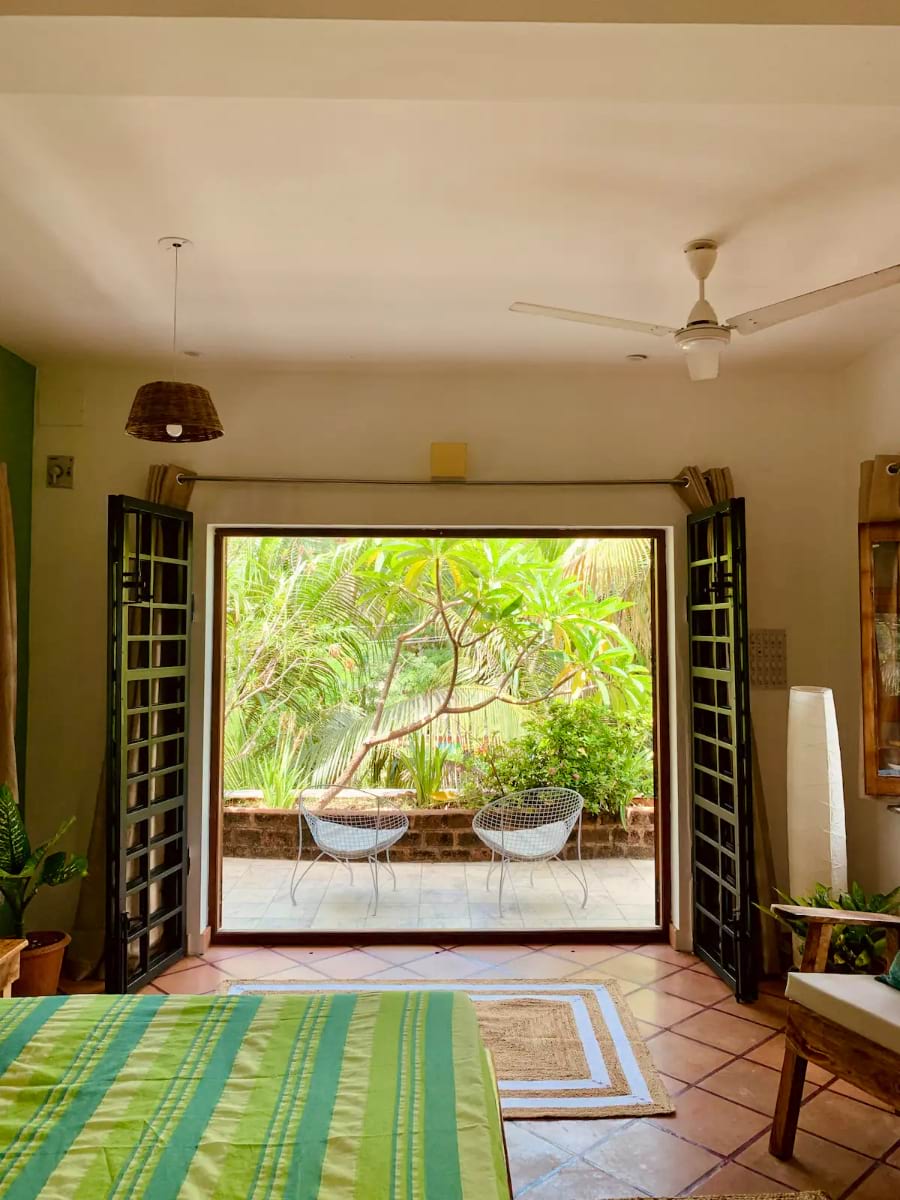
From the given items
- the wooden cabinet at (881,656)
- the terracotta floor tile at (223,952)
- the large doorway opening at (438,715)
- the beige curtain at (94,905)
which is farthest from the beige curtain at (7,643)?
the wooden cabinet at (881,656)

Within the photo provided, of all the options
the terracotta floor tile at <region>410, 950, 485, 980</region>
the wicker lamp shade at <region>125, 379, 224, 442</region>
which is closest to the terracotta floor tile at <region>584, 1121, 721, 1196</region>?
the terracotta floor tile at <region>410, 950, 485, 980</region>

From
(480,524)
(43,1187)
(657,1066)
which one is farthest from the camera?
(480,524)

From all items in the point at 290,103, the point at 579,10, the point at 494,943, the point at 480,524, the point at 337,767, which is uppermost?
the point at 290,103

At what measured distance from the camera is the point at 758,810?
404 centimetres

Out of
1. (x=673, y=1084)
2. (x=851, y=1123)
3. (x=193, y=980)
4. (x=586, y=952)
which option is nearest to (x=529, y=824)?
(x=586, y=952)

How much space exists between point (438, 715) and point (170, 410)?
11.8 ft

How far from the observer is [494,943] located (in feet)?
13.9

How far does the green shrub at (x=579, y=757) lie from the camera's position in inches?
241

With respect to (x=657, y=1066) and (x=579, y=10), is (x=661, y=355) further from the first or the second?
(x=657, y=1066)

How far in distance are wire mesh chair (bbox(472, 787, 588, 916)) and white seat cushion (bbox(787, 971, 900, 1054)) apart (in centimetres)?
232

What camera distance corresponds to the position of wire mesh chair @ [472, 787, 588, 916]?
192 inches

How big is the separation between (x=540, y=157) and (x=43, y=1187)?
242 centimetres

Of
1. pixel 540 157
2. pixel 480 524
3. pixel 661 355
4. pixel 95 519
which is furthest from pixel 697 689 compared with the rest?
pixel 95 519

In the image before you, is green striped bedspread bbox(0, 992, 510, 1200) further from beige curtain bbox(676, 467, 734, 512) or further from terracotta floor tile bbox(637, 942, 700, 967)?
beige curtain bbox(676, 467, 734, 512)
